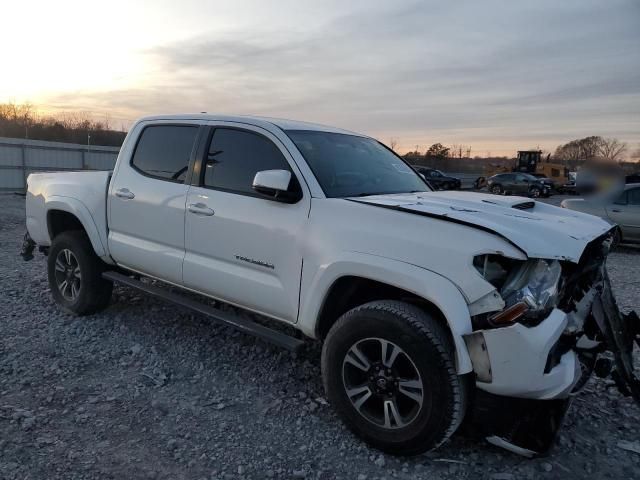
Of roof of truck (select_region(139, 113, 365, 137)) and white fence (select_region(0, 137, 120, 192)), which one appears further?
white fence (select_region(0, 137, 120, 192))

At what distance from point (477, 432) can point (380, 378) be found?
59cm

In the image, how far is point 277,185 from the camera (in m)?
3.21

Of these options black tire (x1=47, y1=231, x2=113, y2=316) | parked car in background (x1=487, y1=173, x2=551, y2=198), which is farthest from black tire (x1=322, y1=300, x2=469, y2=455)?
parked car in background (x1=487, y1=173, x2=551, y2=198)

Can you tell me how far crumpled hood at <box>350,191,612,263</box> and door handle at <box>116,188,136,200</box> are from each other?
7.00ft

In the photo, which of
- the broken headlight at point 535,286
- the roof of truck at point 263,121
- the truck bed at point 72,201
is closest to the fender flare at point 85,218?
the truck bed at point 72,201

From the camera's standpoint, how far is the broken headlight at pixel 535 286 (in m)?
2.54

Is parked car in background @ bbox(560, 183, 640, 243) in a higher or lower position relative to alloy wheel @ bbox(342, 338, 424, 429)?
higher

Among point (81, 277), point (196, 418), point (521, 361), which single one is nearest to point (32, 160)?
point (81, 277)

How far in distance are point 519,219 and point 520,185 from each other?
29.7 meters

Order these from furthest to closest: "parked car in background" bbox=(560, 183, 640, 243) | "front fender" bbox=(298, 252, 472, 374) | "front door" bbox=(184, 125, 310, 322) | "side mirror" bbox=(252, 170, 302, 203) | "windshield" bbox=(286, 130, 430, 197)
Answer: "parked car in background" bbox=(560, 183, 640, 243), "windshield" bbox=(286, 130, 430, 197), "front door" bbox=(184, 125, 310, 322), "side mirror" bbox=(252, 170, 302, 203), "front fender" bbox=(298, 252, 472, 374)

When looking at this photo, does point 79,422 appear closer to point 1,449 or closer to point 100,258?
point 1,449

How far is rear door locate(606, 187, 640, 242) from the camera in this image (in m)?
10.4

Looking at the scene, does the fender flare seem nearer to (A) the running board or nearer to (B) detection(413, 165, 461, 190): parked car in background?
(A) the running board

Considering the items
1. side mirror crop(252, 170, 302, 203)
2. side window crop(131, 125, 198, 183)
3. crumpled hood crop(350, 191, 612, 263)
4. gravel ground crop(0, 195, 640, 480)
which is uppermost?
side window crop(131, 125, 198, 183)
